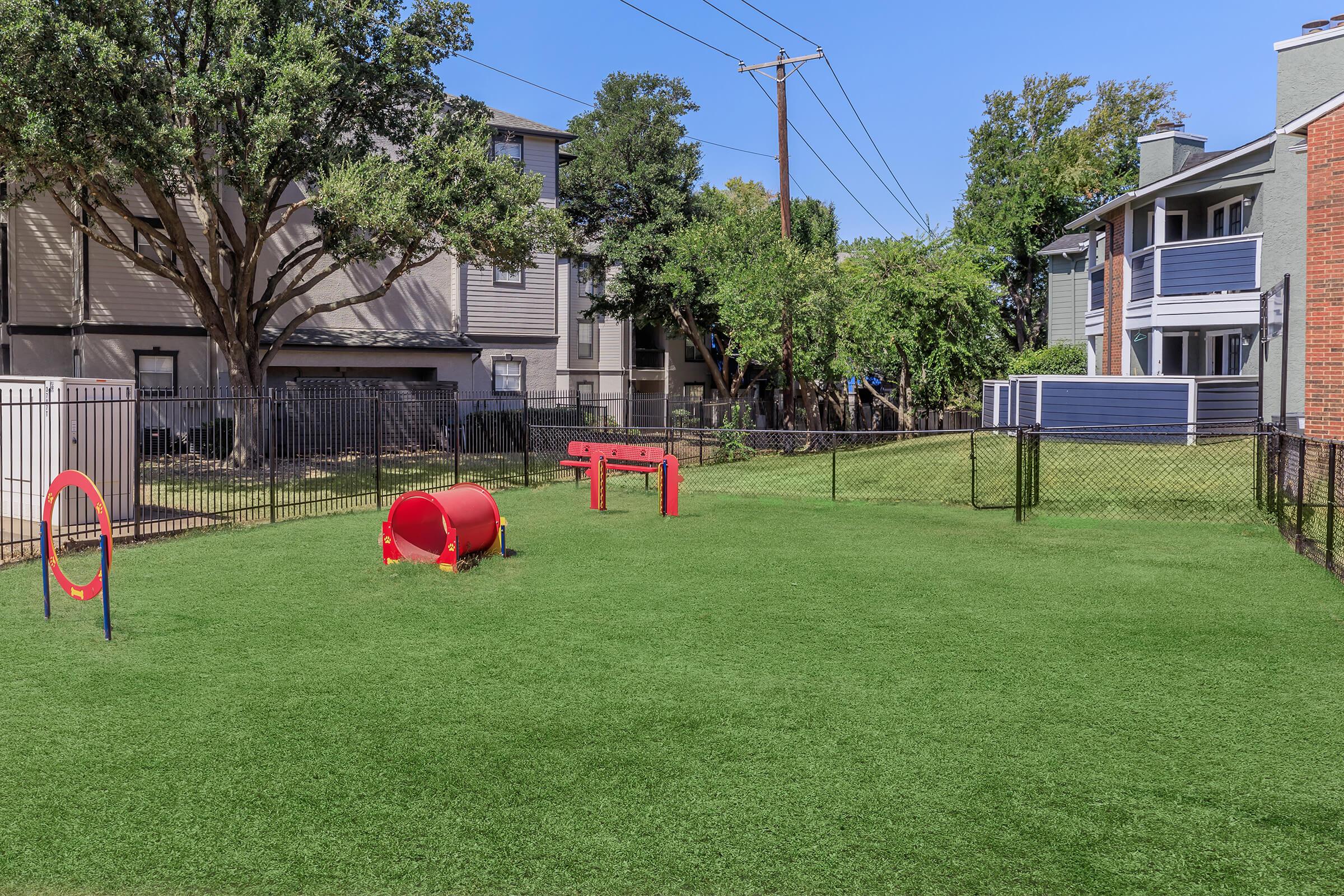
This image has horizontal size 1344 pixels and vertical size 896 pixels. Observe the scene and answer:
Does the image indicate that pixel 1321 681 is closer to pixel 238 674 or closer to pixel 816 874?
pixel 816 874

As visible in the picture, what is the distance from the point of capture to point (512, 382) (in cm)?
3666

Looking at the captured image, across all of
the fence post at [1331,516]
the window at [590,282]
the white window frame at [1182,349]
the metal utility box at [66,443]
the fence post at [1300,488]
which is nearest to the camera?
the fence post at [1331,516]

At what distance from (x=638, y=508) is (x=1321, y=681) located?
38.0 feet

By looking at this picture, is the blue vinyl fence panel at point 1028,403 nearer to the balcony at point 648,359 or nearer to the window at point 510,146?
the window at point 510,146

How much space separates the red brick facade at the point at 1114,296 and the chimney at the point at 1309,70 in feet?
21.7

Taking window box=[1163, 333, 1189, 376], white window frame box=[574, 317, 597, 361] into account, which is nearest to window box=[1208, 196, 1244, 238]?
window box=[1163, 333, 1189, 376]

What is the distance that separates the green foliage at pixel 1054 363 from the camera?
3484 cm

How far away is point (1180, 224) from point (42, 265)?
31924 mm

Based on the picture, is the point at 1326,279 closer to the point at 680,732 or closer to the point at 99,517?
the point at 680,732

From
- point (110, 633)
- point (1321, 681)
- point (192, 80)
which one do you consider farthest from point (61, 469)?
point (1321, 681)

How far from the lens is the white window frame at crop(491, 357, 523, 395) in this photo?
3600 cm

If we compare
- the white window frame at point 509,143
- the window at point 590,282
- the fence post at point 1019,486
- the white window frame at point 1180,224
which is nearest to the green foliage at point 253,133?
the white window frame at point 509,143

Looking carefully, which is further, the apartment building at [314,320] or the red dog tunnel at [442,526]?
the apartment building at [314,320]

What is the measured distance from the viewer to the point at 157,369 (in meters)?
29.3
